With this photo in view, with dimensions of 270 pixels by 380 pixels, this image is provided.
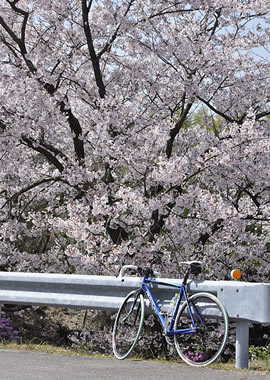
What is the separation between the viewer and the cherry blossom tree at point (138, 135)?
1116 cm

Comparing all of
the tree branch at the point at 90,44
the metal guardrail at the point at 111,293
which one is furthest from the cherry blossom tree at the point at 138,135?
the metal guardrail at the point at 111,293

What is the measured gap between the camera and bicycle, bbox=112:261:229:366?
6246mm

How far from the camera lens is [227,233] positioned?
12.0m

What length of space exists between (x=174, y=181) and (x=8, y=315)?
19.7 ft

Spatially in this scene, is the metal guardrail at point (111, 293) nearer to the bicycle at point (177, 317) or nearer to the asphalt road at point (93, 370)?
the bicycle at point (177, 317)

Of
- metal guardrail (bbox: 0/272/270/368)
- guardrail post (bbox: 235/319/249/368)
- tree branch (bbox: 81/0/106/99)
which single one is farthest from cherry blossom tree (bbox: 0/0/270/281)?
guardrail post (bbox: 235/319/249/368)

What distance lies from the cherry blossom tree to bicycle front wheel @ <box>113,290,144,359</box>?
3495mm

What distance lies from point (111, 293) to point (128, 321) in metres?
0.35

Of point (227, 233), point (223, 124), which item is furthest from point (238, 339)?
point (223, 124)

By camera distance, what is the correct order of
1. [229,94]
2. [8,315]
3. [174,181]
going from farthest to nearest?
[8,315], [229,94], [174,181]

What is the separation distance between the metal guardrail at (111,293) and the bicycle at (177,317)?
10 cm

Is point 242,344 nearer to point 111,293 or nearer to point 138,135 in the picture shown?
point 111,293

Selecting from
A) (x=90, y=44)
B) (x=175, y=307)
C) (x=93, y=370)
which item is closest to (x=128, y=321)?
(x=175, y=307)

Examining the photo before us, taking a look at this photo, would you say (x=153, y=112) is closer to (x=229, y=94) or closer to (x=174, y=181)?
(x=229, y=94)
